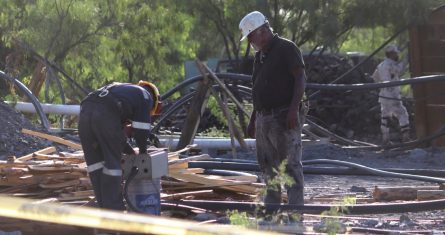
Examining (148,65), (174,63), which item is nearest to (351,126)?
(148,65)

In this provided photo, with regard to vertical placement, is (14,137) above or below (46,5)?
below

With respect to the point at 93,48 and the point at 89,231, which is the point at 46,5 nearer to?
the point at 93,48

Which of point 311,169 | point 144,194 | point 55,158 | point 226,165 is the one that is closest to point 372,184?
point 311,169

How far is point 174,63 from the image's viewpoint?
30703mm

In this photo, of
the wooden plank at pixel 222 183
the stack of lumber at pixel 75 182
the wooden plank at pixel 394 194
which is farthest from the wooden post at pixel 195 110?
the wooden plank at pixel 394 194

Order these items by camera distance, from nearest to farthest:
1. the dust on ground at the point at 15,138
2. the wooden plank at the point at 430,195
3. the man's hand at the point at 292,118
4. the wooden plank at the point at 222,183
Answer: the man's hand at the point at 292,118 → the wooden plank at the point at 222,183 → the wooden plank at the point at 430,195 → the dust on ground at the point at 15,138

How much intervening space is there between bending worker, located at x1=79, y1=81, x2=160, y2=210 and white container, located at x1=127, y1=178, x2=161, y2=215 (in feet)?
0.38

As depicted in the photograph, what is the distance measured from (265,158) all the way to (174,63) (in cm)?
2153

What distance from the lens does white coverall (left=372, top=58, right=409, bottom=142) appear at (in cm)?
1744

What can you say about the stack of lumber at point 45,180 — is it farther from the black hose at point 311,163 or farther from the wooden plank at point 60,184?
the black hose at point 311,163

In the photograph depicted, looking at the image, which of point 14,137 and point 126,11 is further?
point 126,11

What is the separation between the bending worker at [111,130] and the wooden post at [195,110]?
566 centimetres

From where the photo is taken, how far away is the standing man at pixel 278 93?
9.03m

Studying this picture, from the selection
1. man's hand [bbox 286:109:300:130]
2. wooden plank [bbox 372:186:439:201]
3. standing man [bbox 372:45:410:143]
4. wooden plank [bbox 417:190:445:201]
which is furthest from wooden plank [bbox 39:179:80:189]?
standing man [bbox 372:45:410:143]
